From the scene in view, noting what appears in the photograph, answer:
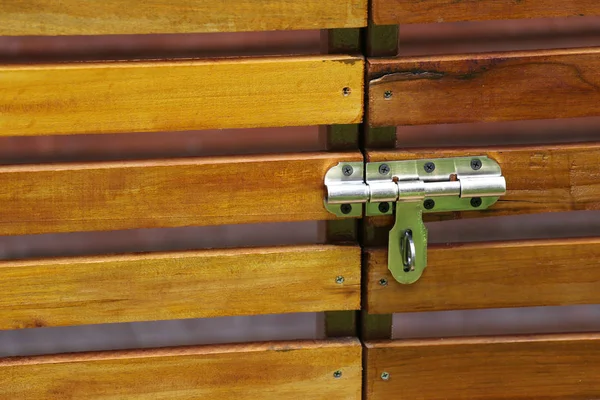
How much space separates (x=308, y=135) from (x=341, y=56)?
0.48 ft

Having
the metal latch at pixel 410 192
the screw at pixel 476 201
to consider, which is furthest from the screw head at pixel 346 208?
the screw at pixel 476 201

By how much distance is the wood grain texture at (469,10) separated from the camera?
132cm

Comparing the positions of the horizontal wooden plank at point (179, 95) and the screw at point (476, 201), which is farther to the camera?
the screw at point (476, 201)

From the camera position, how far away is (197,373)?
1484 mm

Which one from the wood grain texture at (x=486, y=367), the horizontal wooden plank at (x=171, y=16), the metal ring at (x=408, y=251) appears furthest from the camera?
the wood grain texture at (x=486, y=367)

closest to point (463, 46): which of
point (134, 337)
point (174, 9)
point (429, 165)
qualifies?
point (429, 165)

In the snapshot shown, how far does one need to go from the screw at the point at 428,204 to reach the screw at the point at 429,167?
0.05 meters

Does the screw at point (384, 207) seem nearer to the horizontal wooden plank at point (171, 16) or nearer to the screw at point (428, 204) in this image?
the screw at point (428, 204)

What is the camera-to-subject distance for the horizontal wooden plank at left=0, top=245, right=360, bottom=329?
1.41m

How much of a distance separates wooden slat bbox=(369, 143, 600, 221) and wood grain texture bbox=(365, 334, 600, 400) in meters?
0.25

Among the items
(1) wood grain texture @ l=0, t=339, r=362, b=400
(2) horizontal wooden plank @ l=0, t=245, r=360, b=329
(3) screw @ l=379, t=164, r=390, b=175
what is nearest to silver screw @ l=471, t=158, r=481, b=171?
(3) screw @ l=379, t=164, r=390, b=175

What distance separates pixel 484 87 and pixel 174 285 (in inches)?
24.5

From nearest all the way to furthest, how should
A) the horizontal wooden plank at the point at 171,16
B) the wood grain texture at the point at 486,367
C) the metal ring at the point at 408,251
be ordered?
the horizontal wooden plank at the point at 171,16, the metal ring at the point at 408,251, the wood grain texture at the point at 486,367

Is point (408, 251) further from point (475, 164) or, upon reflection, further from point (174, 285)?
point (174, 285)
